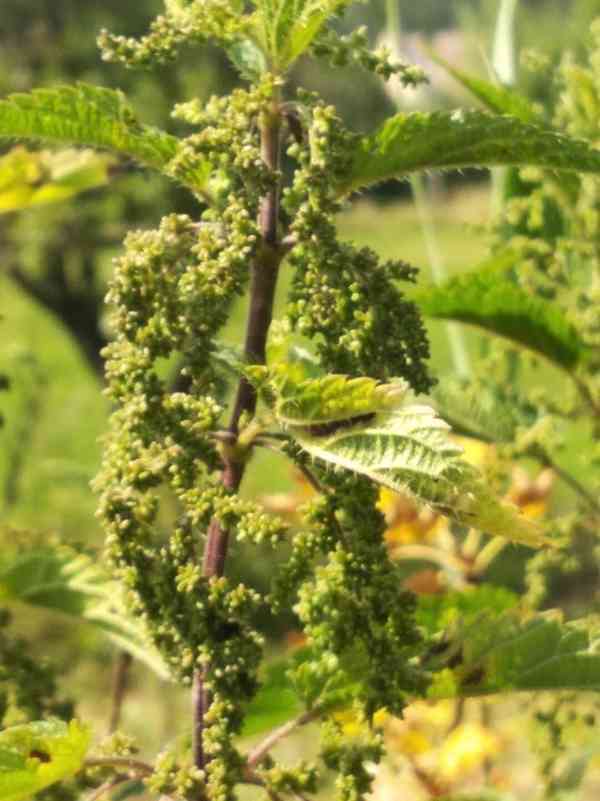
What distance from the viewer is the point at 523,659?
0.87m

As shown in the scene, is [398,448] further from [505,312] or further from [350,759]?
[505,312]

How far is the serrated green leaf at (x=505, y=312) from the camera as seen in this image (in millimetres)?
1115

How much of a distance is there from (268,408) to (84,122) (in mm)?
220

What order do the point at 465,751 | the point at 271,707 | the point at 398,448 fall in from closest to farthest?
the point at 398,448, the point at 271,707, the point at 465,751

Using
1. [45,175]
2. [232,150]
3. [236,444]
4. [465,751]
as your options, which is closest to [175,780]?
[236,444]

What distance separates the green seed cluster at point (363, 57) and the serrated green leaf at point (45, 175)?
1.33ft

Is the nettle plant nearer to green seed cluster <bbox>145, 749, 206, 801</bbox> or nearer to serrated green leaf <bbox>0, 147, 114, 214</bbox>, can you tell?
green seed cluster <bbox>145, 749, 206, 801</bbox>

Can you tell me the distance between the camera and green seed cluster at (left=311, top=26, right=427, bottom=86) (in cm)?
83

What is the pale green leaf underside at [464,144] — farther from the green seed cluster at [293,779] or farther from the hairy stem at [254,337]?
the green seed cluster at [293,779]

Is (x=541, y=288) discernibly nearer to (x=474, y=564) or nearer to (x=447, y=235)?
(x=474, y=564)

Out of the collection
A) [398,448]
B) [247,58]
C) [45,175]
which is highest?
[45,175]

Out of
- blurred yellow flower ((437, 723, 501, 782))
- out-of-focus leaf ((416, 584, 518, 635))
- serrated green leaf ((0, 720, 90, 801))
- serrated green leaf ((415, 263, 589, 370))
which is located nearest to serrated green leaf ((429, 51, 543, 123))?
serrated green leaf ((415, 263, 589, 370))

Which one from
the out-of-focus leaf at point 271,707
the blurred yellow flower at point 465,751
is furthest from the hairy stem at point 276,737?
the blurred yellow flower at point 465,751

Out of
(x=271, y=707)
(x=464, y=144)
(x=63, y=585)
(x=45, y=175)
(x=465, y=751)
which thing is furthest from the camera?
(x=465, y=751)
